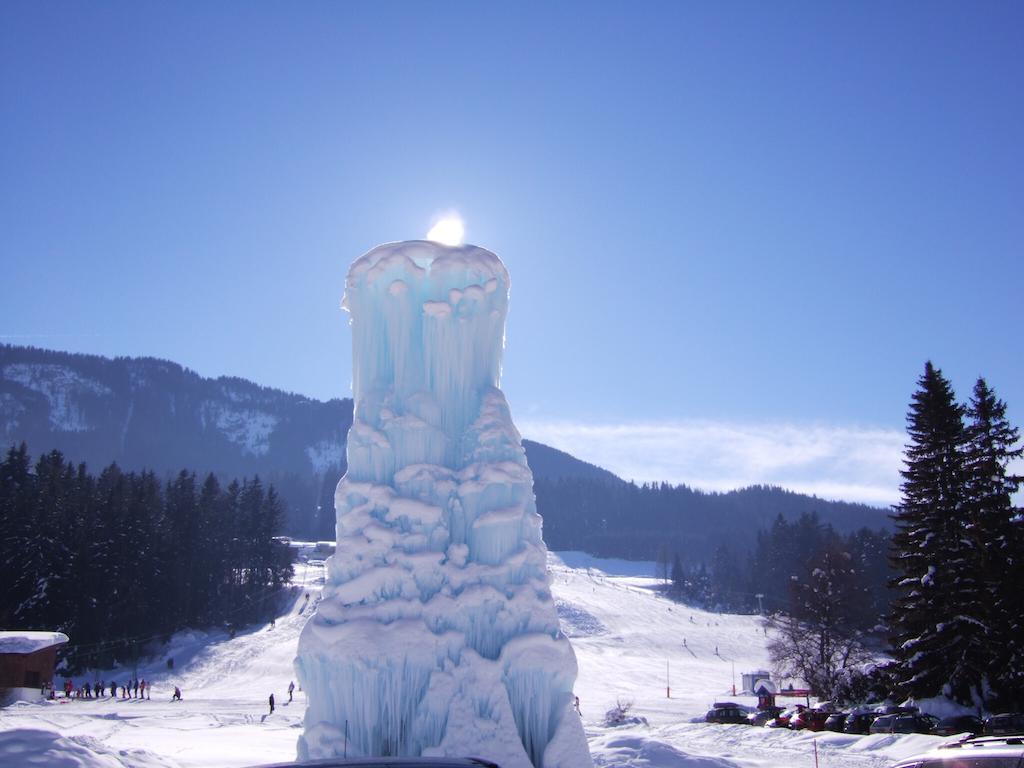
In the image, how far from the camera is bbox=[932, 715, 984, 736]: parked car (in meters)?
22.0

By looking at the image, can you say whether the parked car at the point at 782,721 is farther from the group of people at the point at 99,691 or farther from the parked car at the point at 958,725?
the group of people at the point at 99,691

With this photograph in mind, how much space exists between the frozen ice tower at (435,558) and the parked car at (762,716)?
67.1ft

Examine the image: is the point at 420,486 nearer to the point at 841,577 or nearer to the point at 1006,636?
the point at 1006,636

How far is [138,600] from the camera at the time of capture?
50.6 metres

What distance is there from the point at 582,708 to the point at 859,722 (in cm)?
1401

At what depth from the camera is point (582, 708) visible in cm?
3572

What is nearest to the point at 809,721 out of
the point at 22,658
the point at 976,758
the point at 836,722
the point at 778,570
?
the point at 836,722

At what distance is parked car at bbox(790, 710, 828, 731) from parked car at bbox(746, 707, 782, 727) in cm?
195

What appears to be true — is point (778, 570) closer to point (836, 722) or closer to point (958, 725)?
point (836, 722)

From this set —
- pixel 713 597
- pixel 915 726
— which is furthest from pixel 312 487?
pixel 915 726

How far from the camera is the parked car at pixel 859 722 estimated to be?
25.3 metres

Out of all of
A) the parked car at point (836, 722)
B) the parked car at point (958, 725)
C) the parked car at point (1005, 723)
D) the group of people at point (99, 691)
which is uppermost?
the parked car at point (1005, 723)

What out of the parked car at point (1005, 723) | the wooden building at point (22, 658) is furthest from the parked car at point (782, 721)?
the wooden building at point (22, 658)

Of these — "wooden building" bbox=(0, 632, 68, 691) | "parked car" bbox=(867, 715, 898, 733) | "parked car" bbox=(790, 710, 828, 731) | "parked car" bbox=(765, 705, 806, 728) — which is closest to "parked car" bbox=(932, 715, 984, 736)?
"parked car" bbox=(867, 715, 898, 733)
